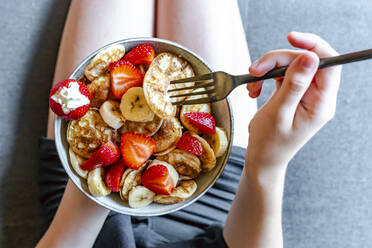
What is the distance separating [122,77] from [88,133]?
4.6 inches

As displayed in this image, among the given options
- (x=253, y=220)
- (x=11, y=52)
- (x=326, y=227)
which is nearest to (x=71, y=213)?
(x=253, y=220)

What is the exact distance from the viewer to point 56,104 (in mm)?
598

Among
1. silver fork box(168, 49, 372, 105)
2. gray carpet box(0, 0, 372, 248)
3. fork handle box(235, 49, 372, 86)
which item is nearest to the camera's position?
fork handle box(235, 49, 372, 86)

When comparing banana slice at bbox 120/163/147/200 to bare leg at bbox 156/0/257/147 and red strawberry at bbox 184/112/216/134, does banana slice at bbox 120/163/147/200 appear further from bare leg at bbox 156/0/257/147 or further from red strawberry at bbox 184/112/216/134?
bare leg at bbox 156/0/257/147

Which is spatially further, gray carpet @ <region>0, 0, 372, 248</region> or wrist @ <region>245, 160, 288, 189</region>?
gray carpet @ <region>0, 0, 372, 248</region>

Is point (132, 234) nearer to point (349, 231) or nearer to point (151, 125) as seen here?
point (151, 125)

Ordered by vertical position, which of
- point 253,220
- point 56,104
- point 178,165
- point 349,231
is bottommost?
point 349,231

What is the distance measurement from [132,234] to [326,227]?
0.67m

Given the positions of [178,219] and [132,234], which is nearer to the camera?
[132,234]

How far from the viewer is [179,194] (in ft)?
2.11

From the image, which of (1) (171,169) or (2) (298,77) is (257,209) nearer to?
(1) (171,169)

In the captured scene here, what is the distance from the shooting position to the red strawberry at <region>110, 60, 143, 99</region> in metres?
0.62

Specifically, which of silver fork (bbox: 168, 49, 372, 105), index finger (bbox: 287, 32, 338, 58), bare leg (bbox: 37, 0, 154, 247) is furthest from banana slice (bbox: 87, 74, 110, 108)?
index finger (bbox: 287, 32, 338, 58)

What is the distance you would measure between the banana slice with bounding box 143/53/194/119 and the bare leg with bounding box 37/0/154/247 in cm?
26
